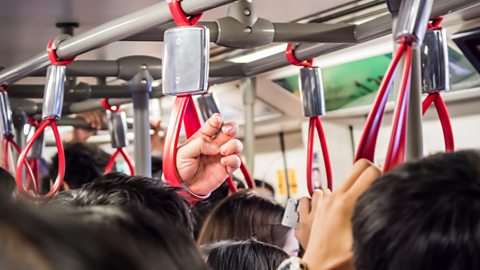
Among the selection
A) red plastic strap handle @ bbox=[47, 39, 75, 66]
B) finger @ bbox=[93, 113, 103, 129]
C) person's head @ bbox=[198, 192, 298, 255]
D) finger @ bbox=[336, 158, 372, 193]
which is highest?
red plastic strap handle @ bbox=[47, 39, 75, 66]

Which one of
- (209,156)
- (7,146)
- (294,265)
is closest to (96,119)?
(7,146)

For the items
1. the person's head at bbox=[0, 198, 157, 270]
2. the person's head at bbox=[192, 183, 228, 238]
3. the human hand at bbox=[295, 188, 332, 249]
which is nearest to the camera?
the person's head at bbox=[0, 198, 157, 270]

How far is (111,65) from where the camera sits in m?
2.06

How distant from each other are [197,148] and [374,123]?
0.58 m

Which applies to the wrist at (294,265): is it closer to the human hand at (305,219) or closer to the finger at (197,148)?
the human hand at (305,219)

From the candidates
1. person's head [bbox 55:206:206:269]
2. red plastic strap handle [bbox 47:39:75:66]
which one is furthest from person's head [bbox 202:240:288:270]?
person's head [bbox 55:206:206:269]

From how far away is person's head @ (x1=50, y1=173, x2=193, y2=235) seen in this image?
1235mm

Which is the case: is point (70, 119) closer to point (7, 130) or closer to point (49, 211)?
point (7, 130)

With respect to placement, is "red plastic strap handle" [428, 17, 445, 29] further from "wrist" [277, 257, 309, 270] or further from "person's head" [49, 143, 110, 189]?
"person's head" [49, 143, 110, 189]

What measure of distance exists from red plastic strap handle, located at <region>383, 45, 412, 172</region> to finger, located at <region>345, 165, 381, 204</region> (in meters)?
0.02

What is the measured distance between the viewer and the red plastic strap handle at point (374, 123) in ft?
3.08

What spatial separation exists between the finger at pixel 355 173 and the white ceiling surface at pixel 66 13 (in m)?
1.23

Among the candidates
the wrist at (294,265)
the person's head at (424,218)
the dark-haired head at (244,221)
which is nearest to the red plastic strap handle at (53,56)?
the dark-haired head at (244,221)

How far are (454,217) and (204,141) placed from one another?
2.51ft
